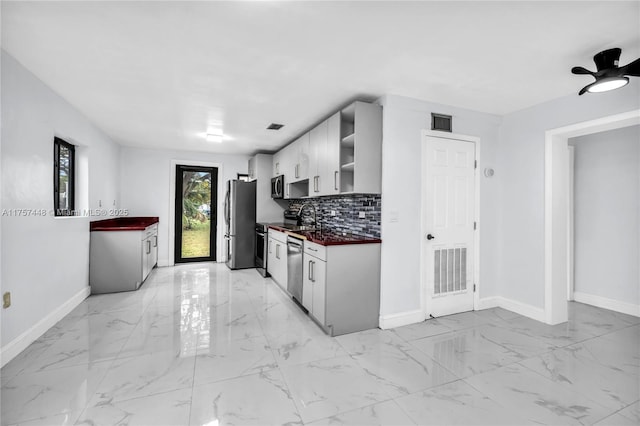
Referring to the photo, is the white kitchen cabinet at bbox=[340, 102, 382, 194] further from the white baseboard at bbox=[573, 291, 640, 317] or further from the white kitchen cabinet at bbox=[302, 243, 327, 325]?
the white baseboard at bbox=[573, 291, 640, 317]

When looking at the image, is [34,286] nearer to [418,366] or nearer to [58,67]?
[58,67]

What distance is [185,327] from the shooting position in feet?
9.38

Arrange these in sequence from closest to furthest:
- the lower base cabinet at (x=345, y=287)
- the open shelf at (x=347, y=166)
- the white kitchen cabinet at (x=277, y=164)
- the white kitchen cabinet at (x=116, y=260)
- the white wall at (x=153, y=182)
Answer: the lower base cabinet at (x=345, y=287) → the open shelf at (x=347, y=166) → the white kitchen cabinet at (x=116, y=260) → the white kitchen cabinet at (x=277, y=164) → the white wall at (x=153, y=182)

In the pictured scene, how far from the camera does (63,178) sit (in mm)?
3469

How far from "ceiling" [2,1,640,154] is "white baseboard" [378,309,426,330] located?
2247 mm

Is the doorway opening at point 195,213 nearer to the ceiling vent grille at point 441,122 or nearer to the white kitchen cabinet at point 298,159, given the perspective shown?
the white kitchen cabinet at point 298,159

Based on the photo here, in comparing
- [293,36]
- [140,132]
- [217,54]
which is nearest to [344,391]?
[293,36]

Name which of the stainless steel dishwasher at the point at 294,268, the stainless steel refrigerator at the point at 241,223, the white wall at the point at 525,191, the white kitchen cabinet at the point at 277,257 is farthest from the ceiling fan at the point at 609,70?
the stainless steel refrigerator at the point at 241,223

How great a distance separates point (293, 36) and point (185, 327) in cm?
274

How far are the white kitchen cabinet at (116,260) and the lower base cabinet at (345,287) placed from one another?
2716 millimetres

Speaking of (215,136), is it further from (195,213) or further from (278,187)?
(195,213)

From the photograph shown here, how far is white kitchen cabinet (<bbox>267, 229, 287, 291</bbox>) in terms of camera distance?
3.99 m

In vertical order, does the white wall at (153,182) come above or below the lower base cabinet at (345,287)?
above

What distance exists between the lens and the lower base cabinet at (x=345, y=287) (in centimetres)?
275
